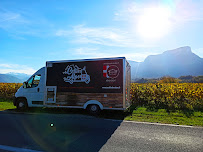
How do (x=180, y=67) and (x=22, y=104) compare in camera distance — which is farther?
(x=180, y=67)

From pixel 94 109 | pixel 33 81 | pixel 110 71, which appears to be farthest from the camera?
pixel 33 81

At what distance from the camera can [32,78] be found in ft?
34.5

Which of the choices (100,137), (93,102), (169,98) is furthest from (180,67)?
(100,137)

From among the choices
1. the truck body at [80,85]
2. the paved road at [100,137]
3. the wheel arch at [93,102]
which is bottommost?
the paved road at [100,137]

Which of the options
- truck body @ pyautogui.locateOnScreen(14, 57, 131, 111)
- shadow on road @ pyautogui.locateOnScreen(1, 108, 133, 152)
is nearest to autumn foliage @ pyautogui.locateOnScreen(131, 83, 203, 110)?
truck body @ pyautogui.locateOnScreen(14, 57, 131, 111)

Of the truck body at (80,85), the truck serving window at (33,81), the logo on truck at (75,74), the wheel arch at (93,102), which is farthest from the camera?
the truck serving window at (33,81)

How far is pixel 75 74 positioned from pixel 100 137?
4738mm

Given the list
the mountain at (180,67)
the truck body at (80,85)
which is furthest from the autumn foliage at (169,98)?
the mountain at (180,67)

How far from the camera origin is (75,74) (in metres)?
9.45

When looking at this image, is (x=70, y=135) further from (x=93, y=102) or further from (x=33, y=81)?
(x=33, y=81)

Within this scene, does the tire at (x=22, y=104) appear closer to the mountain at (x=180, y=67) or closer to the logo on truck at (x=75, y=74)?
the logo on truck at (x=75, y=74)

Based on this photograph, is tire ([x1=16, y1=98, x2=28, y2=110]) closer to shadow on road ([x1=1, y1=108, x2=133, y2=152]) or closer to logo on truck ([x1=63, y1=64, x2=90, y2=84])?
logo on truck ([x1=63, y1=64, x2=90, y2=84])

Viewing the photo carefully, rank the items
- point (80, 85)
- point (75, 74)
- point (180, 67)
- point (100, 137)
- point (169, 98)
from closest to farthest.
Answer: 1. point (100, 137)
2. point (80, 85)
3. point (75, 74)
4. point (169, 98)
5. point (180, 67)

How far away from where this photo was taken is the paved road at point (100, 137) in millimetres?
4578
